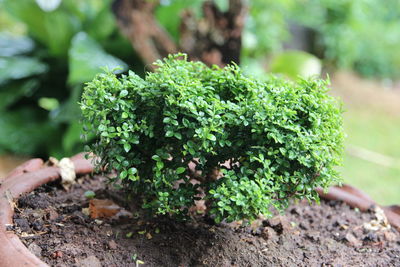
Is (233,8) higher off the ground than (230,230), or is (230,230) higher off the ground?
(233,8)

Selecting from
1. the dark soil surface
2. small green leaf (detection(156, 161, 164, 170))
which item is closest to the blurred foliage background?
the dark soil surface

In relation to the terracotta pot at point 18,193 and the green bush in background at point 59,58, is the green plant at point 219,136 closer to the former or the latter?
the terracotta pot at point 18,193

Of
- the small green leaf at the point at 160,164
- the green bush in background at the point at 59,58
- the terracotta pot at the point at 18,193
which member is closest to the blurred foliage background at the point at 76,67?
the green bush in background at the point at 59,58

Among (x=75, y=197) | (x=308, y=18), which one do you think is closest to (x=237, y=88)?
(x=75, y=197)

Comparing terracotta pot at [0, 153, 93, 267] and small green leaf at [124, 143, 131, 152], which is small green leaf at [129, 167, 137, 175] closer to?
small green leaf at [124, 143, 131, 152]

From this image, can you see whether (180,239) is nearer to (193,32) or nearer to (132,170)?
(132,170)

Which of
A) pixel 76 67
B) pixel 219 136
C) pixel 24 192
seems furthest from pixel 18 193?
pixel 76 67

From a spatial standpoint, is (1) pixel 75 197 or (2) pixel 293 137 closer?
(2) pixel 293 137

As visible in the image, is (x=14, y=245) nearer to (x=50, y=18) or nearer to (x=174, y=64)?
(x=174, y=64)
